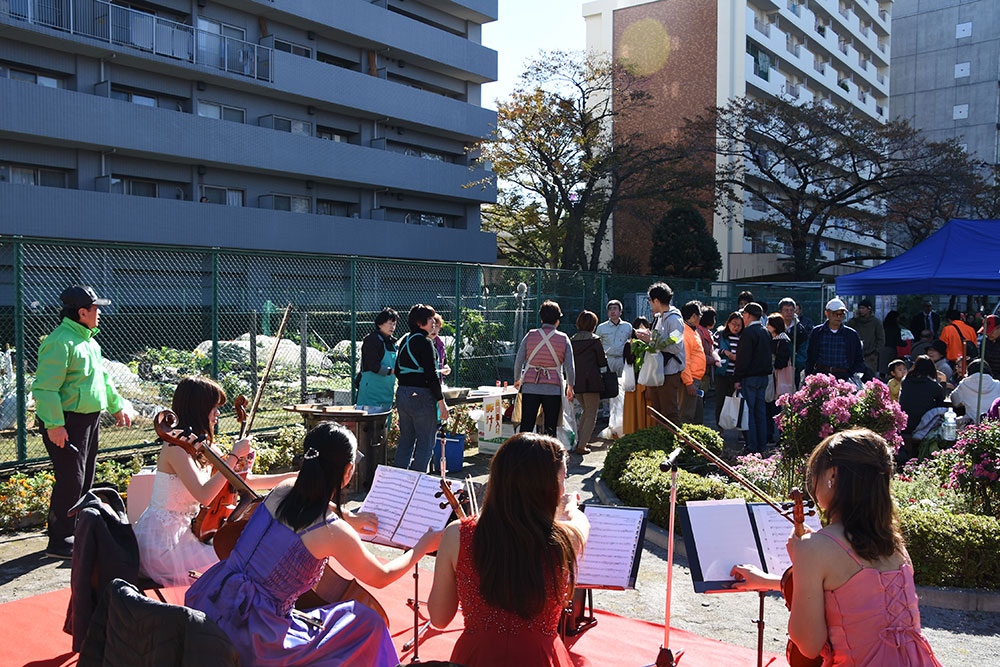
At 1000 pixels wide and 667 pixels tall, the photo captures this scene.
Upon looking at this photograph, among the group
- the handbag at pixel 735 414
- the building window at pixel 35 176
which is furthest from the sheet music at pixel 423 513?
the building window at pixel 35 176

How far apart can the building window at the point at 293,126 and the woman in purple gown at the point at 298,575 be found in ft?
84.3

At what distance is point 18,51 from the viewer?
818 inches

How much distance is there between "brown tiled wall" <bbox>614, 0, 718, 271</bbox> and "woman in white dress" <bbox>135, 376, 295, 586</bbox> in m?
37.5

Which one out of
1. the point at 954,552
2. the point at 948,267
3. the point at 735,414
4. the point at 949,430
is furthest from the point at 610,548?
the point at 948,267

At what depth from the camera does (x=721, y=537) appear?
3.34m

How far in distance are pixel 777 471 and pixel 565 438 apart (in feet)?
9.43

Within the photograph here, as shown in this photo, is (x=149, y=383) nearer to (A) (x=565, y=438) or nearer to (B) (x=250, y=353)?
(B) (x=250, y=353)

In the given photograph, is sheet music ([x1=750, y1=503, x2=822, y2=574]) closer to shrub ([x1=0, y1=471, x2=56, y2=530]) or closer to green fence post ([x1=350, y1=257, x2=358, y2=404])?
shrub ([x1=0, y1=471, x2=56, y2=530])

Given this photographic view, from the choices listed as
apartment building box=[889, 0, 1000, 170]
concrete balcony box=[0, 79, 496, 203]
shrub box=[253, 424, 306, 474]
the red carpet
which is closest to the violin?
the red carpet

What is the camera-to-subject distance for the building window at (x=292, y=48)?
27.2 m

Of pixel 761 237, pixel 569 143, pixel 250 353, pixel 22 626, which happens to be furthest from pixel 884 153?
pixel 22 626

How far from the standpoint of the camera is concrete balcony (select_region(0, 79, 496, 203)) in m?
20.5

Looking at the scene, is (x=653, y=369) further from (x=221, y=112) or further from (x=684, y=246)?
(x=684, y=246)

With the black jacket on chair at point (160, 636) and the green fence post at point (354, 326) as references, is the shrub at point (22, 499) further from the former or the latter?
the black jacket on chair at point (160, 636)
